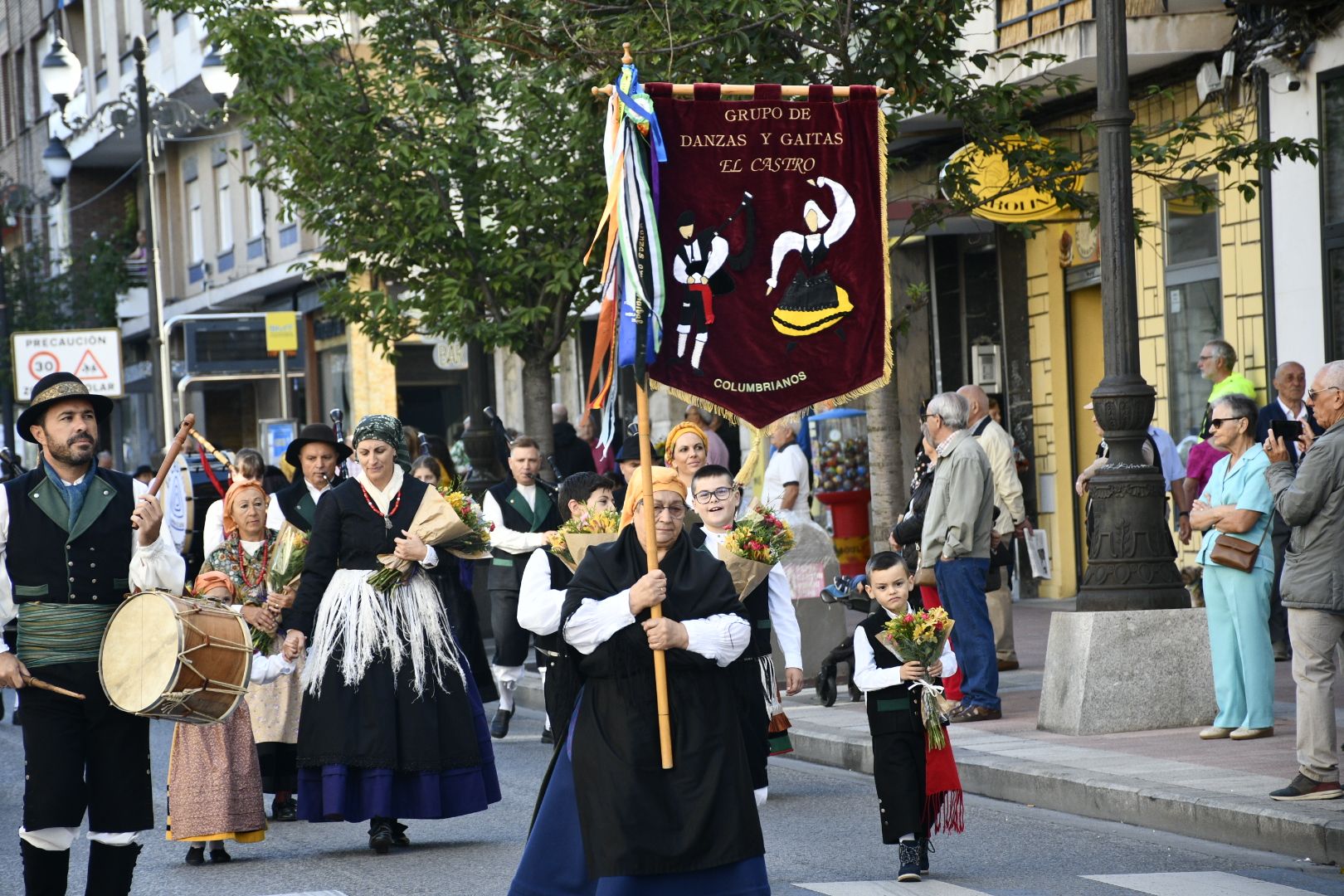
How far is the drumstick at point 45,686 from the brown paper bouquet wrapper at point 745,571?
9.97ft

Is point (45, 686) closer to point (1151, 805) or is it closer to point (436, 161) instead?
point (1151, 805)

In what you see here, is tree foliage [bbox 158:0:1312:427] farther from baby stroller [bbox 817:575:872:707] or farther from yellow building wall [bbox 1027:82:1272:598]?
baby stroller [bbox 817:575:872:707]

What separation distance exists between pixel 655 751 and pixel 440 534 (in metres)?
3.16

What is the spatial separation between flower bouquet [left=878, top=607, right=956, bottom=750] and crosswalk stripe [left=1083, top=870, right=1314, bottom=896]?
83 cm

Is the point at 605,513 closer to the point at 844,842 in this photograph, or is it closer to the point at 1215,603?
the point at 844,842

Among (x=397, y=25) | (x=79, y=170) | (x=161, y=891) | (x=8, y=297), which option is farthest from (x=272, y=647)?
(x=79, y=170)

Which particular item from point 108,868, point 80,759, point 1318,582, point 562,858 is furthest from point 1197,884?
point 80,759

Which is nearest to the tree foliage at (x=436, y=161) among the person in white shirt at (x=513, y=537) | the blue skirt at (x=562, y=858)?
the person in white shirt at (x=513, y=537)

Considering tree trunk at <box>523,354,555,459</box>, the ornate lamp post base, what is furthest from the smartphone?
tree trunk at <box>523,354,555,459</box>

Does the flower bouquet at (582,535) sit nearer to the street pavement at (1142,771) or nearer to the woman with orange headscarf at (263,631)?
the woman with orange headscarf at (263,631)

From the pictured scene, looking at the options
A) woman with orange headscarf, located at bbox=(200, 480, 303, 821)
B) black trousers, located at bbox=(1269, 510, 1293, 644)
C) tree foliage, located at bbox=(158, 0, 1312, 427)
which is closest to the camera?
woman with orange headscarf, located at bbox=(200, 480, 303, 821)

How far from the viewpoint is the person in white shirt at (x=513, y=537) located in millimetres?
13641

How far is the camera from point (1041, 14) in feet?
58.5

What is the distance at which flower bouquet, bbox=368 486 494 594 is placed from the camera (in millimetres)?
9219
